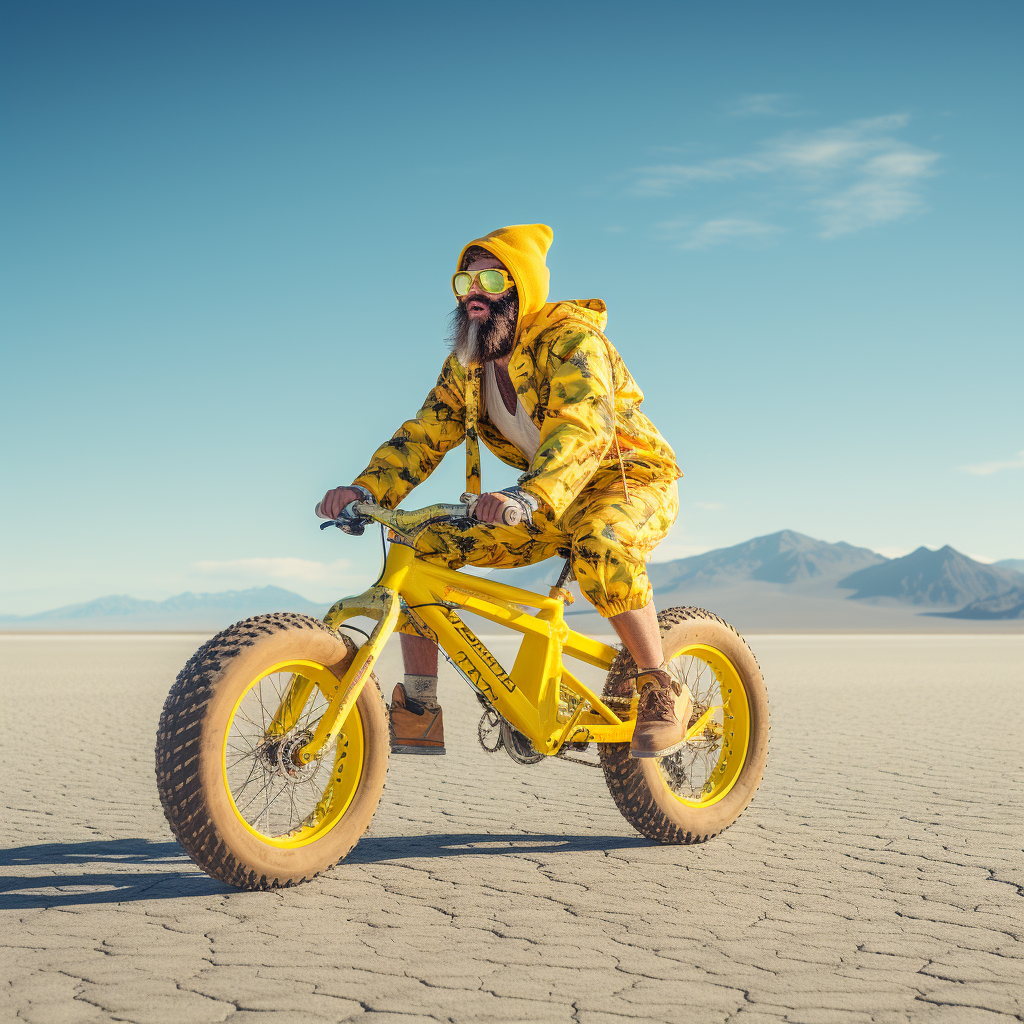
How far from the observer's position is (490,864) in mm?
4098

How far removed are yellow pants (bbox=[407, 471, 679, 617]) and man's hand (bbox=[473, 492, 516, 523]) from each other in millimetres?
290

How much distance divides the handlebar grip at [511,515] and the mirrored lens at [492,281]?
1.00 metres

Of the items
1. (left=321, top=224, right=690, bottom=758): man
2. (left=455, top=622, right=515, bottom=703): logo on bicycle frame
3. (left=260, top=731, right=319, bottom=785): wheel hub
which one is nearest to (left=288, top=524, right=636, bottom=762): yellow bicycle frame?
(left=455, top=622, right=515, bottom=703): logo on bicycle frame

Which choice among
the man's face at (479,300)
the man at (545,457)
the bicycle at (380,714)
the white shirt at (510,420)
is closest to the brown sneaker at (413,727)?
the man at (545,457)

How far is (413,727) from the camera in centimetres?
420

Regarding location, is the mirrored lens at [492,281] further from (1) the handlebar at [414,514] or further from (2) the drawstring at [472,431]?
(1) the handlebar at [414,514]

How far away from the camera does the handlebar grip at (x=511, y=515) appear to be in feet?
11.7

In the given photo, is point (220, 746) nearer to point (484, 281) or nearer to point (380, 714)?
point (380, 714)

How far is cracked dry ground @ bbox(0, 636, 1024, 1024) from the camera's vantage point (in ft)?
8.55

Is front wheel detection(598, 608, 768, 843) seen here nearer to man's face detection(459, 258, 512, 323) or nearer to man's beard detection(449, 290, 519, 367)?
man's beard detection(449, 290, 519, 367)

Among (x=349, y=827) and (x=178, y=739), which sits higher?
(x=178, y=739)

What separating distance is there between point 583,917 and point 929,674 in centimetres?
1763

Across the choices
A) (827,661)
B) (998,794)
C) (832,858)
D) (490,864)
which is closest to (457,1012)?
(490,864)

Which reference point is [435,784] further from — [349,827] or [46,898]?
[46,898]
